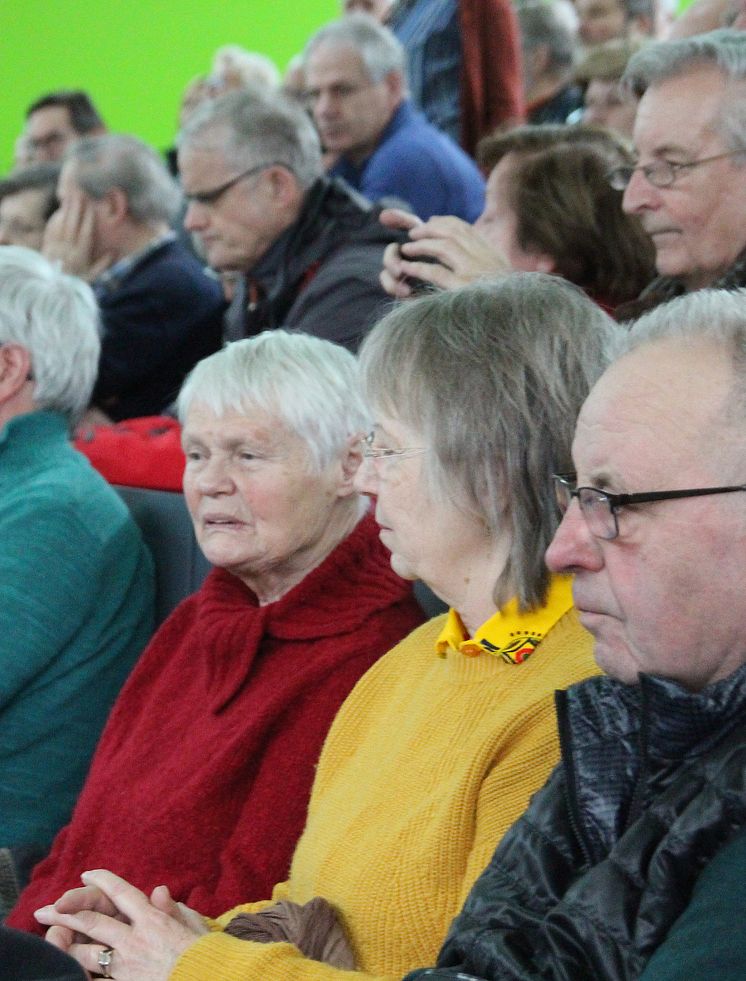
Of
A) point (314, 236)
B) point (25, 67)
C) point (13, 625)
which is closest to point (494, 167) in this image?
point (314, 236)

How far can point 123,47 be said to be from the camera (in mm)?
7562

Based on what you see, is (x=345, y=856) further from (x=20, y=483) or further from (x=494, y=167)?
(x=494, y=167)

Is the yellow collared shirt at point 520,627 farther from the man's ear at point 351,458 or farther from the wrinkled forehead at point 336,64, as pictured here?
the wrinkled forehead at point 336,64

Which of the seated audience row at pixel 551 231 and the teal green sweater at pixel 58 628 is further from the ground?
the seated audience row at pixel 551 231

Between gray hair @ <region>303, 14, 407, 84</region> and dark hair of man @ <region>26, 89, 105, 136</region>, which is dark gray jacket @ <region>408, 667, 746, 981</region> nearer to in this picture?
gray hair @ <region>303, 14, 407, 84</region>

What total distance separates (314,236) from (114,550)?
114 cm

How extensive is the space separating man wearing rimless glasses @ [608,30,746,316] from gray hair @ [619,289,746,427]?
3.38 feet

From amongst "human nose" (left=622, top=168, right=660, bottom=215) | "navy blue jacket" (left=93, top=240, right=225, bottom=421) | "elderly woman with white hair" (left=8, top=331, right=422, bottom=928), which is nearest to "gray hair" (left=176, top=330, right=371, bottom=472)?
"elderly woman with white hair" (left=8, top=331, right=422, bottom=928)

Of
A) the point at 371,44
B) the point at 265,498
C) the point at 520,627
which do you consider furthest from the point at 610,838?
the point at 371,44

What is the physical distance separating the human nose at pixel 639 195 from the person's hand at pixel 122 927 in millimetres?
1373

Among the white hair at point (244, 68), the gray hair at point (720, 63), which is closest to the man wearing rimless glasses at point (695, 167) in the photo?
the gray hair at point (720, 63)

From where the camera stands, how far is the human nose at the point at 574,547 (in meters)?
1.34

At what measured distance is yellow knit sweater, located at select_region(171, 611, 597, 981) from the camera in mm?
1504

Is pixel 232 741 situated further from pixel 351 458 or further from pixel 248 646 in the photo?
pixel 351 458
